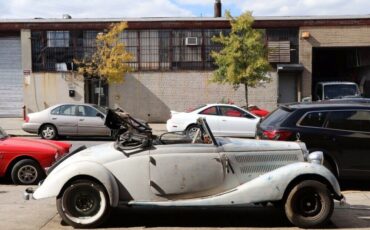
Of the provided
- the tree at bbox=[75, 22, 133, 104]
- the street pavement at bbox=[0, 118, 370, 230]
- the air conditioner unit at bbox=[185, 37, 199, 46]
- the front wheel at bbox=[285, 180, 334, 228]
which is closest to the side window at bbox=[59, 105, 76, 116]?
the tree at bbox=[75, 22, 133, 104]

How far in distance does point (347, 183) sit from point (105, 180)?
567 cm

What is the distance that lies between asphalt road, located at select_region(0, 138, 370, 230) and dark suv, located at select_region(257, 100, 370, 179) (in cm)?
147

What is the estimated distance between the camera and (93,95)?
2914 cm

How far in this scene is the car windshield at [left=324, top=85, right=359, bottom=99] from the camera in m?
23.2

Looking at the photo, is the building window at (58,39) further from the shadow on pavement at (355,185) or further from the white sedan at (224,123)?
the shadow on pavement at (355,185)

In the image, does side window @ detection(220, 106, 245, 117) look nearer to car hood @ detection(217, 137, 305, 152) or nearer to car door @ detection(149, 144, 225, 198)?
car hood @ detection(217, 137, 305, 152)

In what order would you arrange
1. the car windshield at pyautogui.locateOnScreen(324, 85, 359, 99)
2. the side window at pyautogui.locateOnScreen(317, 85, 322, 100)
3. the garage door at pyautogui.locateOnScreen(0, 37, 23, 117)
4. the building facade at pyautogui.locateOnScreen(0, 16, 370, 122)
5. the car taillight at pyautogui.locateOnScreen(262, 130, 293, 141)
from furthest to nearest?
the garage door at pyautogui.locateOnScreen(0, 37, 23, 117) < the building facade at pyautogui.locateOnScreen(0, 16, 370, 122) < the side window at pyautogui.locateOnScreen(317, 85, 322, 100) < the car windshield at pyautogui.locateOnScreen(324, 85, 359, 99) < the car taillight at pyautogui.locateOnScreen(262, 130, 293, 141)

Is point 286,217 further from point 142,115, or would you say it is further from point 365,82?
point 365,82

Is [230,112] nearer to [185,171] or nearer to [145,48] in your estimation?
[145,48]

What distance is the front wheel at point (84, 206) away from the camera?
6.64 meters

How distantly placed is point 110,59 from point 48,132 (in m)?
7.81

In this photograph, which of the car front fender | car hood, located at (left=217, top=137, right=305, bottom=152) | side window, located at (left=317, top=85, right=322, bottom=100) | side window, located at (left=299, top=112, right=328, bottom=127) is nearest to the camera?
the car front fender

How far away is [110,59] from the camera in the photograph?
86.9 feet

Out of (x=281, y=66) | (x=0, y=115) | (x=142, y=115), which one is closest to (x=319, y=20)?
(x=281, y=66)
